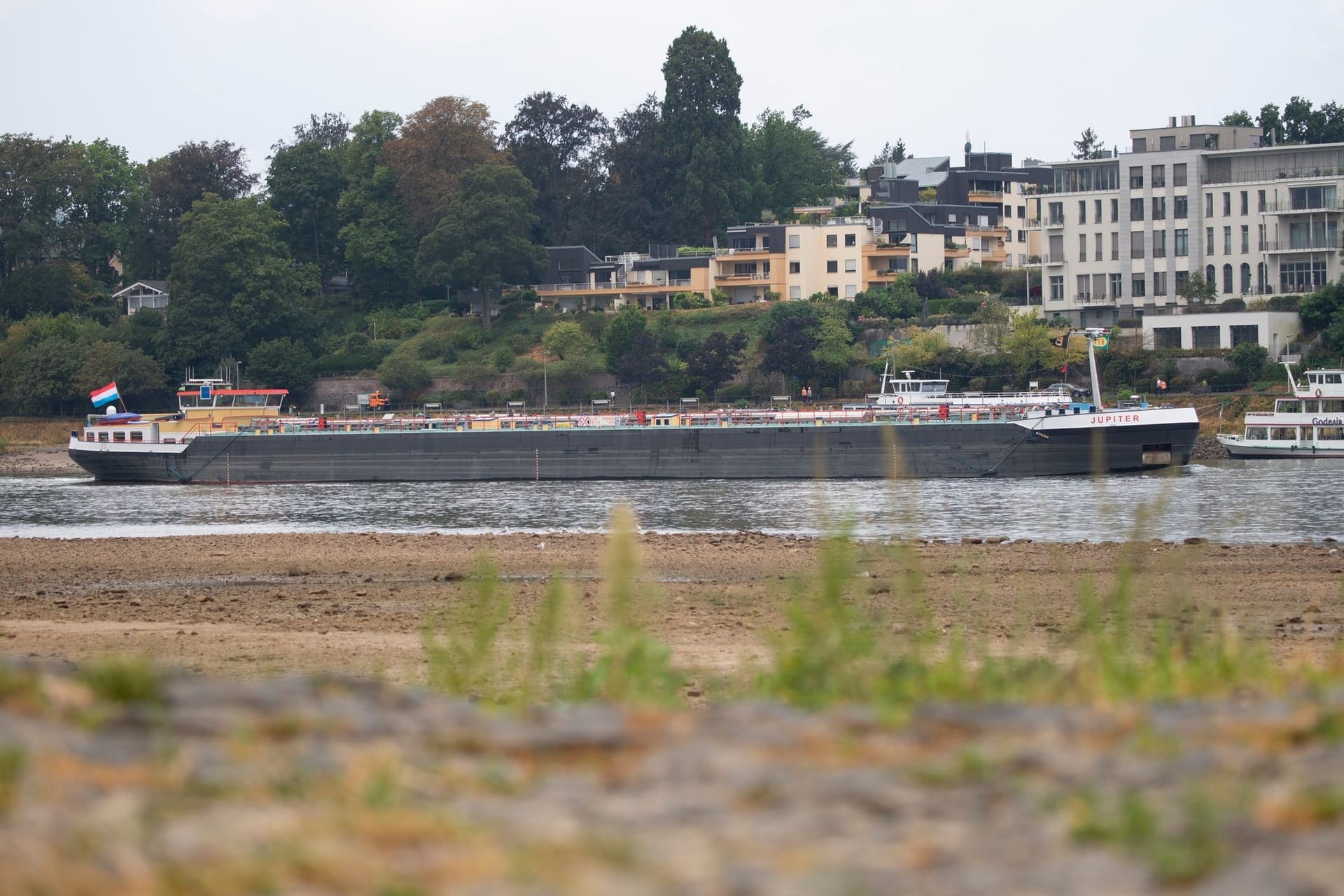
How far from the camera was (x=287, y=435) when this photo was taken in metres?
54.4

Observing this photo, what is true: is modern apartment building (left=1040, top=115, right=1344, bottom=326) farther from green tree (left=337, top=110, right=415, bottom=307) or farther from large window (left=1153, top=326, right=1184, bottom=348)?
green tree (left=337, top=110, right=415, bottom=307)

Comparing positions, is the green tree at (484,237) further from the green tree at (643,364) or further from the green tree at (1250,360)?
the green tree at (1250,360)

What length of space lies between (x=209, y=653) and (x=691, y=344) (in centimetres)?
6622

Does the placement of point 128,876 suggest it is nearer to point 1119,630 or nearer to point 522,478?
point 1119,630

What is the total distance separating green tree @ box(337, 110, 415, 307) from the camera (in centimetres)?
9725

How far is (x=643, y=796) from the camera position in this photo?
5.09 m

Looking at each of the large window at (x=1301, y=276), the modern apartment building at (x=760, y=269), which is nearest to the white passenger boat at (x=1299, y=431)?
the large window at (x=1301, y=276)

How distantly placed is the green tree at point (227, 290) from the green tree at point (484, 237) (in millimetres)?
8410

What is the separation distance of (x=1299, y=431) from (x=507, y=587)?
41665 mm

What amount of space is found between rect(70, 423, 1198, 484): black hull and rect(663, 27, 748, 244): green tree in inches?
1886

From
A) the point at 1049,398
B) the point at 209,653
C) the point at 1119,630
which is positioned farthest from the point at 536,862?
the point at 1049,398

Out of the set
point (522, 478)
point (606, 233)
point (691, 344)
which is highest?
point (606, 233)

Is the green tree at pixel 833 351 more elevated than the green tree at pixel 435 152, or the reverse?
the green tree at pixel 435 152

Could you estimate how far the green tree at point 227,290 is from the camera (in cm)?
8706
